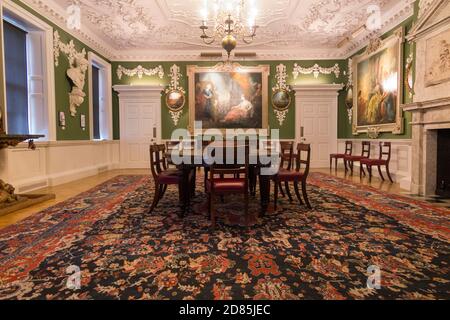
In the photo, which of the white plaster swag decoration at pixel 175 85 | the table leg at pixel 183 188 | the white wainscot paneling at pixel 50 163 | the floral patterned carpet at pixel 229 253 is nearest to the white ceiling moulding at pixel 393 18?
the floral patterned carpet at pixel 229 253

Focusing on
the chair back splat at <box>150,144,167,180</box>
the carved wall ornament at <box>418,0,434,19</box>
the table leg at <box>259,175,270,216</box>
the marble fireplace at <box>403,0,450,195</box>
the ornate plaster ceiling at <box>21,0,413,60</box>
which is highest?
the ornate plaster ceiling at <box>21,0,413,60</box>

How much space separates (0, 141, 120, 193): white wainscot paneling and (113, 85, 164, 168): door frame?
45.1 inches

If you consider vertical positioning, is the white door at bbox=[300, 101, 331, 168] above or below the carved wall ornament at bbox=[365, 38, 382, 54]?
below

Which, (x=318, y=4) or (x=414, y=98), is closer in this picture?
(x=414, y=98)

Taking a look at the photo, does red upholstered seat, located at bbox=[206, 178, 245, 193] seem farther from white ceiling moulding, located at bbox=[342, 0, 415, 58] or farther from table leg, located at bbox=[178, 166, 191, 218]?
white ceiling moulding, located at bbox=[342, 0, 415, 58]

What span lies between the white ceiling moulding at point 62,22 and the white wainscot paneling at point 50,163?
9.39 feet

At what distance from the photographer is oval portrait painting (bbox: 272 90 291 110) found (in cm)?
1040

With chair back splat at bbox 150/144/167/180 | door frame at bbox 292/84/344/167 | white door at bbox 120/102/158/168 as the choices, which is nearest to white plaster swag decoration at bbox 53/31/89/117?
white door at bbox 120/102/158/168

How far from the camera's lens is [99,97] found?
32.9 feet

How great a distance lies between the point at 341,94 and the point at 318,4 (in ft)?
14.3

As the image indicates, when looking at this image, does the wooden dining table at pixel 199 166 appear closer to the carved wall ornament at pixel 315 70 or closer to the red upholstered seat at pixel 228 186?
the red upholstered seat at pixel 228 186

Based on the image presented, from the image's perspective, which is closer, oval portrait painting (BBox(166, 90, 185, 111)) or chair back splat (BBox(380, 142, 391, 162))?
chair back splat (BBox(380, 142, 391, 162))
